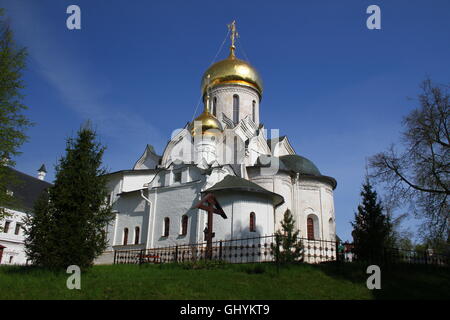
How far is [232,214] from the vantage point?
16.9m

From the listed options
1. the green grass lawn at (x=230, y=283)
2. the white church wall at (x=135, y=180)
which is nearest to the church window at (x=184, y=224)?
the white church wall at (x=135, y=180)

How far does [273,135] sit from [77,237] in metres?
19.6

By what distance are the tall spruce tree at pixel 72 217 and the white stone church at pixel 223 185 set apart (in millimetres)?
6112

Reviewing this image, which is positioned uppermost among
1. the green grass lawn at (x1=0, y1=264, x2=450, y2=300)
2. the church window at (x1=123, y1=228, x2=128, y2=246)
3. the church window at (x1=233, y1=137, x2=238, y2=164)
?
the church window at (x1=233, y1=137, x2=238, y2=164)

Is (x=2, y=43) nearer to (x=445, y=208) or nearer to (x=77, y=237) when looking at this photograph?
(x=77, y=237)

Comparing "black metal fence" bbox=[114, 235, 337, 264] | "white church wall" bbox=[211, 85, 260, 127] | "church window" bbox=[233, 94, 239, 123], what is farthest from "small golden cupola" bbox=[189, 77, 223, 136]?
"black metal fence" bbox=[114, 235, 337, 264]

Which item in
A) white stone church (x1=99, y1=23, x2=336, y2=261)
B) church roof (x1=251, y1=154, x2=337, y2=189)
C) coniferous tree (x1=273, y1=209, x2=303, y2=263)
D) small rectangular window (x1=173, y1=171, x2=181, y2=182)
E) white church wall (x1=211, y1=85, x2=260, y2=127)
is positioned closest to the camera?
coniferous tree (x1=273, y1=209, x2=303, y2=263)

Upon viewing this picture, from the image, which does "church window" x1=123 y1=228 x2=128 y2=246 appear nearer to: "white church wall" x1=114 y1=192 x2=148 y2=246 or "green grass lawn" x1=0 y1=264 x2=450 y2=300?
"white church wall" x1=114 y1=192 x2=148 y2=246

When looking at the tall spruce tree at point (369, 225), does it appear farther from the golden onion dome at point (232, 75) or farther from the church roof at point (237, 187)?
the golden onion dome at point (232, 75)

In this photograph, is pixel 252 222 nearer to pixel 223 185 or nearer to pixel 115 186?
pixel 223 185

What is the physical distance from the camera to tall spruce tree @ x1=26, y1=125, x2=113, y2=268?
371 inches

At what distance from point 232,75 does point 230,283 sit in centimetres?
2008

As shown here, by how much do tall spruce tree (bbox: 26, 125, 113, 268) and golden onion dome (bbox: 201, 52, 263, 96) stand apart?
17.4 m
